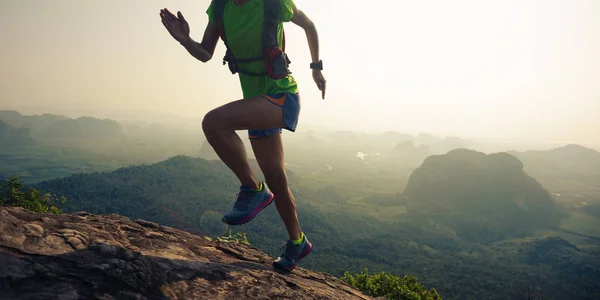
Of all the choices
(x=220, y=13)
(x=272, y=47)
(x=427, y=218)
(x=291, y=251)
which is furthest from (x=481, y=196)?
(x=220, y=13)

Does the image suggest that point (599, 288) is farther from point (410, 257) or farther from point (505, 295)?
point (410, 257)

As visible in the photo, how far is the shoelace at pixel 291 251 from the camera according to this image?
13.1ft

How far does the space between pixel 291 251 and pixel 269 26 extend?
109 inches

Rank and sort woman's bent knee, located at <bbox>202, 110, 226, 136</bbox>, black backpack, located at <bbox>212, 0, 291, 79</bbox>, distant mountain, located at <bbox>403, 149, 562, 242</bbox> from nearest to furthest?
woman's bent knee, located at <bbox>202, 110, 226, 136</bbox> → black backpack, located at <bbox>212, 0, 291, 79</bbox> → distant mountain, located at <bbox>403, 149, 562, 242</bbox>

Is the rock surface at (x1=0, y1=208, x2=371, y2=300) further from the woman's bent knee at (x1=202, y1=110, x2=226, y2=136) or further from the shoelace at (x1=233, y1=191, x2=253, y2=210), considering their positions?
the woman's bent knee at (x1=202, y1=110, x2=226, y2=136)

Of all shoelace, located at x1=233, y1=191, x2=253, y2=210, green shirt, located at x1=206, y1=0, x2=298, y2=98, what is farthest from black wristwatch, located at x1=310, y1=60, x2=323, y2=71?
shoelace, located at x1=233, y1=191, x2=253, y2=210

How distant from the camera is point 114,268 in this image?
2.45 metres

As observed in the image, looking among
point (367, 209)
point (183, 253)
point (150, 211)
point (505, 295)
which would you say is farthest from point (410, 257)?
point (183, 253)

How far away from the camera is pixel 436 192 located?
18212 centimetres

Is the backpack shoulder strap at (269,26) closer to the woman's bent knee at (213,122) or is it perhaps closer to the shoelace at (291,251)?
the woman's bent knee at (213,122)

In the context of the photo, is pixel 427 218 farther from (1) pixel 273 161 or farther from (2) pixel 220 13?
(2) pixel 220 13

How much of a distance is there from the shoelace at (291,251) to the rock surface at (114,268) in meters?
0.24

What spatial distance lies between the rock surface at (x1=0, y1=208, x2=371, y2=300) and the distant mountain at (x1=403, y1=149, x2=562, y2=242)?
158 m

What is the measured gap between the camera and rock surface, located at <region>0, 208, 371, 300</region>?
6.70ft
